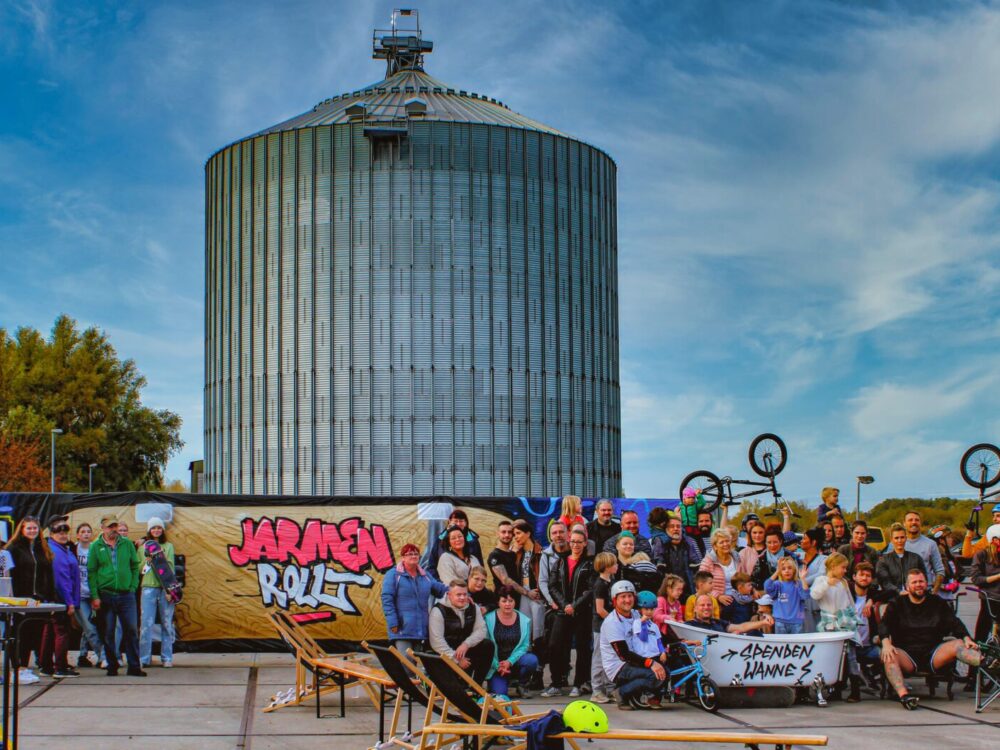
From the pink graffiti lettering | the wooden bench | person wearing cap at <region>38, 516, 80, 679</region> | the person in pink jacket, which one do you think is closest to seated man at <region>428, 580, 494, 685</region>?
the wooden bench

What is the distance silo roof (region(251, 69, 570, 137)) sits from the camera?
55500 mm

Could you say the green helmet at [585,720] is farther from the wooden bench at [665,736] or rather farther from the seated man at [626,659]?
the seated man at [626,659]

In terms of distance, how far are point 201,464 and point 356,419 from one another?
51.3 feet

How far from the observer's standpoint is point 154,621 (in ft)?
48.6

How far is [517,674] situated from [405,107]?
47479mm

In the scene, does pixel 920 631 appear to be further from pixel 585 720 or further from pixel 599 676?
pixel 585 720

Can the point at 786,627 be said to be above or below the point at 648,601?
below

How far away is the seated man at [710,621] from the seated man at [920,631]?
1.38 metres

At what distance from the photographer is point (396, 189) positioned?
53.6 meters

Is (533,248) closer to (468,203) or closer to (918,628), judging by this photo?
(468,203)

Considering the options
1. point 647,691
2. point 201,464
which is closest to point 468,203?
point 201,464

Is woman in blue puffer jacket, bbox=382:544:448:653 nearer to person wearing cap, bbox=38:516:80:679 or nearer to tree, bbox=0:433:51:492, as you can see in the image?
person wearing cap, bbox=38:516:80:679

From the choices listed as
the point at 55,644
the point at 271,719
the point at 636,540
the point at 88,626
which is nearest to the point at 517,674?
the point at 271,719

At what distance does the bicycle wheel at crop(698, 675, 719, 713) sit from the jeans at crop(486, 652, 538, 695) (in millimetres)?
1726
